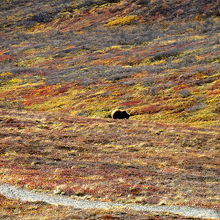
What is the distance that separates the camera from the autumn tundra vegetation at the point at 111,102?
2264 centimetres

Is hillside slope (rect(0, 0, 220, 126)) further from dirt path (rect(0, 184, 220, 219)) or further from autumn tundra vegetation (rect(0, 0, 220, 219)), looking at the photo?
dirt path (rect(0, 184, 220, 219))

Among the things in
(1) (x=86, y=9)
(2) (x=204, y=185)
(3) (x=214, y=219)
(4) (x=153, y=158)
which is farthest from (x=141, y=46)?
(3) (x=214, y=219)

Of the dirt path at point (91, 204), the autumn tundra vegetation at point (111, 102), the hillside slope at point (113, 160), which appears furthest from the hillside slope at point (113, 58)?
the dirt path at point (91, 204)

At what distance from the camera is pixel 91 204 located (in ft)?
62.3

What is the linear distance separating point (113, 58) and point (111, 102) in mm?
32780

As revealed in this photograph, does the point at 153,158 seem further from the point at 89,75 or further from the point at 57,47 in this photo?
the point at 57,47

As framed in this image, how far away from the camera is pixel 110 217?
Answer: 1551 cm

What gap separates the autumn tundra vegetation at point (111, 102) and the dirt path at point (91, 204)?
63 centimetres

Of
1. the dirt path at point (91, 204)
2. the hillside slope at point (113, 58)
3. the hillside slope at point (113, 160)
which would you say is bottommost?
the hillside slope at point (113, 58)

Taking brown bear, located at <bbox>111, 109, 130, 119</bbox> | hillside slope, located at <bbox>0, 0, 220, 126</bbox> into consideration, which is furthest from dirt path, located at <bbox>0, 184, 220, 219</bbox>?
brown bear, located at <bbox>111, 109, 130, 119</bbox>

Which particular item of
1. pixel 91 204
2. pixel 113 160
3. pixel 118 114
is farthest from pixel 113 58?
pixel 91 204

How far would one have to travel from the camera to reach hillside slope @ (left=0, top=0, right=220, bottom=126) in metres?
60.2

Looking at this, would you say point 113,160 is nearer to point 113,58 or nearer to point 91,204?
point 91,204

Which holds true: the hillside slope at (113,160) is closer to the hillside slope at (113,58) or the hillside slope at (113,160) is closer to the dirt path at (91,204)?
the dirt path at (91,204)
